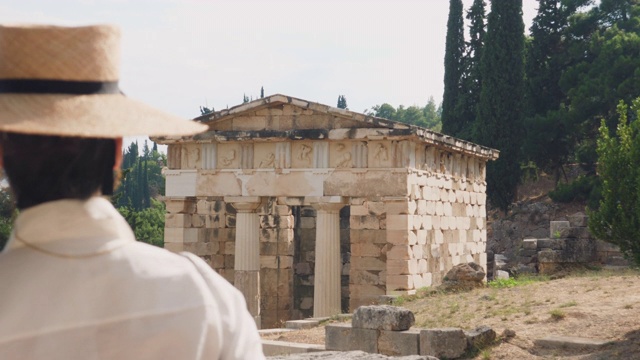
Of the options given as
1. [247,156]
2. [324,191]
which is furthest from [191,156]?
[324,191]

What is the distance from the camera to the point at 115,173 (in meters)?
2.36

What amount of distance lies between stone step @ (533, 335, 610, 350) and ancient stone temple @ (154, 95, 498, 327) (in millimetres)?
→ 6499

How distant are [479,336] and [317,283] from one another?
7680mm

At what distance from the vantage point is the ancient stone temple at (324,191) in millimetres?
19328

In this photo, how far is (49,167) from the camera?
2213 millimetres

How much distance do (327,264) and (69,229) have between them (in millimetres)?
17985

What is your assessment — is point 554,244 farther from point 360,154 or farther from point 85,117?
point 85,117

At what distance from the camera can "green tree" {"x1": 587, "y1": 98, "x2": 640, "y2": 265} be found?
14898 millimetres

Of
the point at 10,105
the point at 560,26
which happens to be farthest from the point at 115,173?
the point at 560,26

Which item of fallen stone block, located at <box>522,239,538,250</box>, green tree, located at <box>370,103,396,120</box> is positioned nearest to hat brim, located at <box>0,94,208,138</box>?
fallen stone block, located at <box>522,239,538,250</box>

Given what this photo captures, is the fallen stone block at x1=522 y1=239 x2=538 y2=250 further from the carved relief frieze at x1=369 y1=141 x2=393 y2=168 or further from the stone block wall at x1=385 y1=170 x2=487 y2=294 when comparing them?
the carved relief frieze at x1=369 y1=141 x2=393 y2=168

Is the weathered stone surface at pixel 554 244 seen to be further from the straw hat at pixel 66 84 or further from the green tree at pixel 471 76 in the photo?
the straw hat at pixel 66 84

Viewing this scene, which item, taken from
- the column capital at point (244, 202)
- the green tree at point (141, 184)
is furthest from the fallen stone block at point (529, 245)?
the green tree at point (141, 184)

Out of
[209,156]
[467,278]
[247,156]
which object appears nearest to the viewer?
[467,278]
